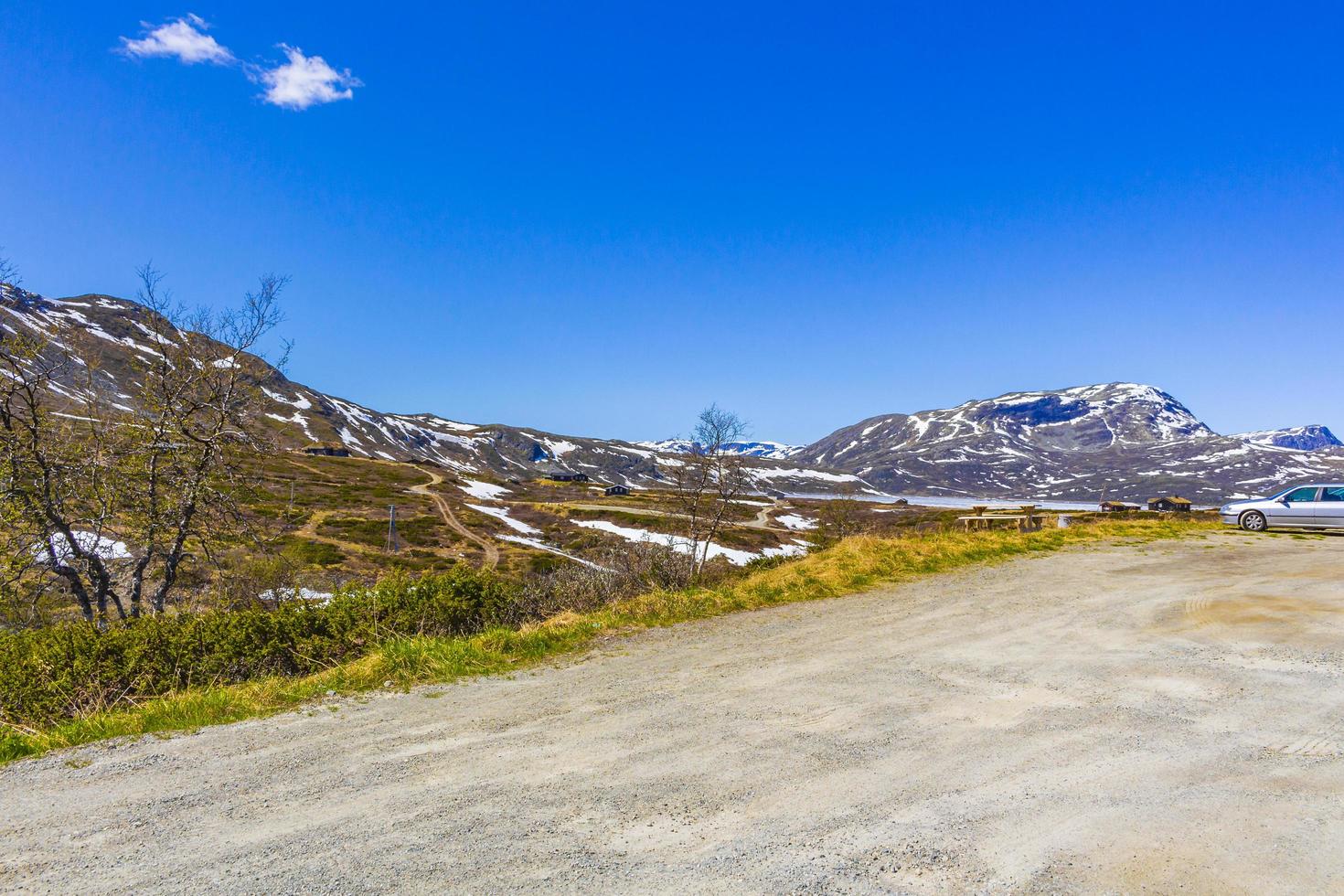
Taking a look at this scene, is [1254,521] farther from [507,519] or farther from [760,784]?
[507,519]

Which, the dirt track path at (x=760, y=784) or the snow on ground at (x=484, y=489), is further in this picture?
the snow on ground at (x=484, y=489)

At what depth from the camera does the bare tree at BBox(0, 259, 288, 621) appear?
1356 cm

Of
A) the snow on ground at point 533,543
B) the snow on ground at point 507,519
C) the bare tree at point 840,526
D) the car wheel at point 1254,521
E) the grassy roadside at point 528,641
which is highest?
the car wheel at point 1254,521

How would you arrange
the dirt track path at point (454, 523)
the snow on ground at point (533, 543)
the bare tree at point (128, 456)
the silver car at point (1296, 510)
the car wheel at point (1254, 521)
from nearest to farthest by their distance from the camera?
the bare tree at point (128, 456), the silver car at point (1296, 510), the car wheel at point (1254, 521), the dirt track path at point (454, 523), the snow on ground at point (533, 543)

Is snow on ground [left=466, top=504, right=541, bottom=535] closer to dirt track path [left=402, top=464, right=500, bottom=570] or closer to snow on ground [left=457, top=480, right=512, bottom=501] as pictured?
dirt track path [left=402, top=464, right=500, bottom=570]

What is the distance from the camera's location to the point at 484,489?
13925 cm

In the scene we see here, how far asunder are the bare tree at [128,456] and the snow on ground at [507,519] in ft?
227

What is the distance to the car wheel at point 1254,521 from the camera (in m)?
24.9

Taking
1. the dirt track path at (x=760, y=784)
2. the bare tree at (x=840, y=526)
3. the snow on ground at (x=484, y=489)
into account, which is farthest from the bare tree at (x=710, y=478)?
the snow on ground at (x=484, y=489)

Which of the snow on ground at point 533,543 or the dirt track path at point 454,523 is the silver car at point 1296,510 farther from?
the snow on ground at point 533,543

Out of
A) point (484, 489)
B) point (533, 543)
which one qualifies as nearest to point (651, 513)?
point (533, 543)

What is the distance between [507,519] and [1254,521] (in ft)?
270

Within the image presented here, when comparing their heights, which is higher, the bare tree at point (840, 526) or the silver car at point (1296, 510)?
the silver car at point (1296, 510)

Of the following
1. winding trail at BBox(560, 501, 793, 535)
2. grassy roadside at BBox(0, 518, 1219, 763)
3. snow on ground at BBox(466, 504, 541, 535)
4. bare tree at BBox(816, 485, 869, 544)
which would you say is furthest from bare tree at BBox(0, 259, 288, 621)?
winding trail at BBox(560, 501, 793, 535)
